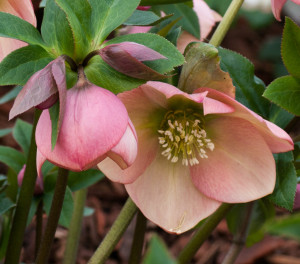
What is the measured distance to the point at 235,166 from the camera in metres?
0.75

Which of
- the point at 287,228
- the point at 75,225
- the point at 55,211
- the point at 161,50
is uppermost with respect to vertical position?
the point at 287,228

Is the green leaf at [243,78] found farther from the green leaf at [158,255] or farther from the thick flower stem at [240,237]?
the green leaf at [158,255]

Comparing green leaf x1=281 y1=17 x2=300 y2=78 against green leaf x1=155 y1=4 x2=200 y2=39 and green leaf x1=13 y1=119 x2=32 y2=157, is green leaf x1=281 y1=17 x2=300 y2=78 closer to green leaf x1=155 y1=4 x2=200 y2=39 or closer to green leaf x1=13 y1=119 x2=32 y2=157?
green leaf x1=155 y1=4 x2=200 y2=39

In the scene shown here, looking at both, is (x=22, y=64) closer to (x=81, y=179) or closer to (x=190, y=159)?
(x=190, y=159)

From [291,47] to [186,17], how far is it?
8.7 inches

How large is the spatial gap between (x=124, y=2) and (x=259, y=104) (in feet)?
0.86

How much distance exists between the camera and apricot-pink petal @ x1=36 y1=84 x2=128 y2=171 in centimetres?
52

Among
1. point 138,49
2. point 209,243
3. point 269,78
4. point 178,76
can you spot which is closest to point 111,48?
point 138,49

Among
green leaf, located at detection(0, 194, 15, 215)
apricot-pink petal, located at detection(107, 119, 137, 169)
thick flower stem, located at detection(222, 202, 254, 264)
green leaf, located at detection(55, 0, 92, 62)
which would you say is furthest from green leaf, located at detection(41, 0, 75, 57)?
thick flower stem, located at detection(222, 202, 254, 264)

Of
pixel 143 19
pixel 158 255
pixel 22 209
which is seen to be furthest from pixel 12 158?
pixel 158 255

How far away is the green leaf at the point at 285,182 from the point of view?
0.72 m

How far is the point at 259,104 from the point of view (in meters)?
0.81

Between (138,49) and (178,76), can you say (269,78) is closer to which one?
(178,76)

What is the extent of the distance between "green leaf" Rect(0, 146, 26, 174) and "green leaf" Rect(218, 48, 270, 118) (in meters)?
0.41
